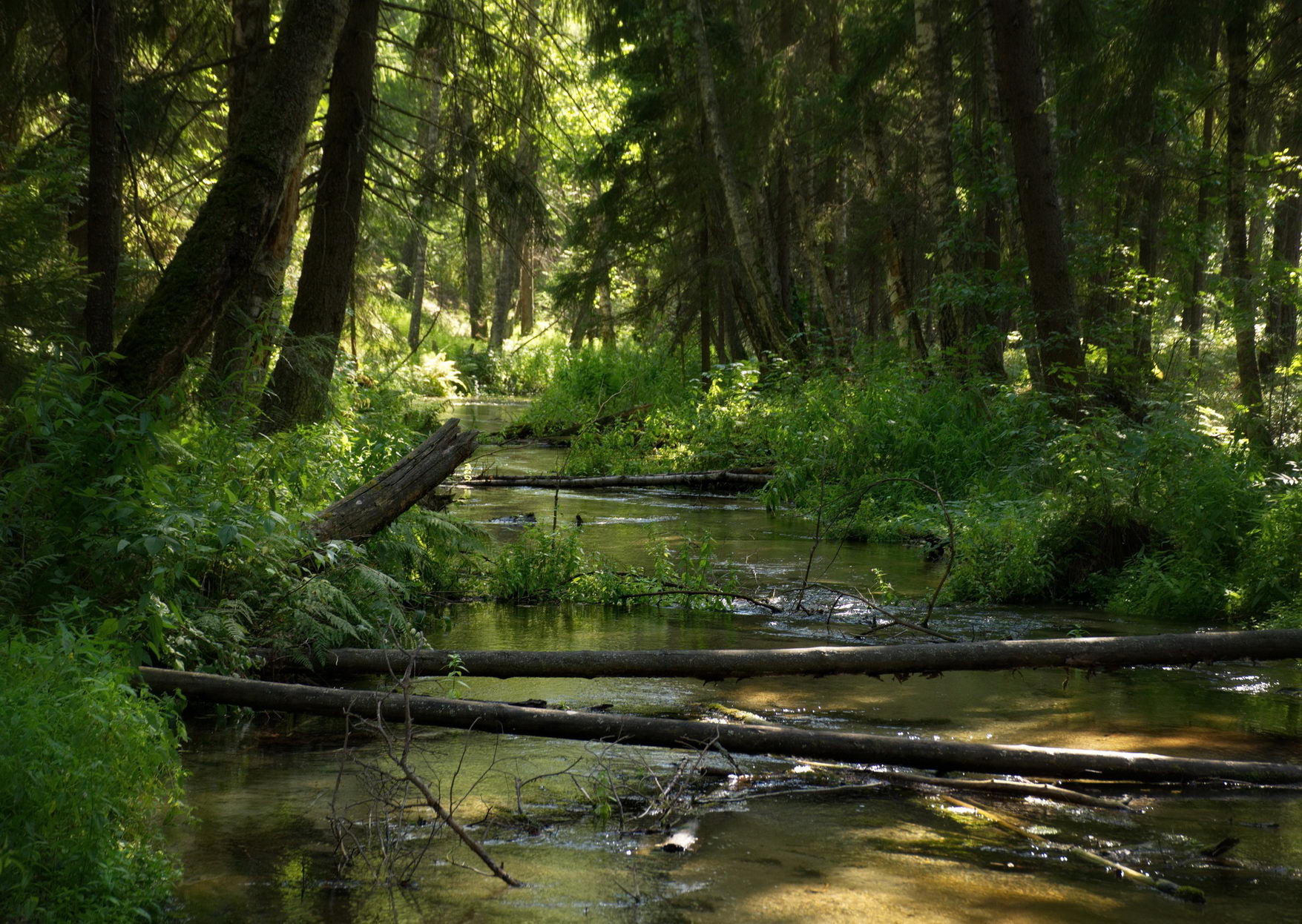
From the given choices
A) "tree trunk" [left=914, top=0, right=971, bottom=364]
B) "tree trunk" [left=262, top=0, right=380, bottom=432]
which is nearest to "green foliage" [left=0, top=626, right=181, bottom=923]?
"tree trunk" [left=262, top=0, right=380, bottom=432]

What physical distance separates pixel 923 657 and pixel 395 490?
11.5 ft

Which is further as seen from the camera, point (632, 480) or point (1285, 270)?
point (632, 480)

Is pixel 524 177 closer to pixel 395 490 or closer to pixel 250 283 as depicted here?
pixel 250 283

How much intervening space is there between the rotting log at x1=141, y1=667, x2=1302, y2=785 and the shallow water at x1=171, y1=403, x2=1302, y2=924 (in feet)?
0.43

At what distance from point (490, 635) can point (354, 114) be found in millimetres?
5292

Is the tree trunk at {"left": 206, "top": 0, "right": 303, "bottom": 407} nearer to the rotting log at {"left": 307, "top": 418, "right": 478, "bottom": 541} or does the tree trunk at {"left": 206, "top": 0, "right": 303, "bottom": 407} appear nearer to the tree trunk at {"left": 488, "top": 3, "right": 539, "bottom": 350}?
the rotting log at {"left": 307, "top": 418, "right": 478, "bottom": 541}

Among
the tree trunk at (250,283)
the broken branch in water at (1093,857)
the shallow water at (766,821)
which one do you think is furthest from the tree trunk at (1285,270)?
the tree trunk at (250,283)

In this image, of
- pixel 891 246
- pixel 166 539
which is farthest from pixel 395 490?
pixel 891 246

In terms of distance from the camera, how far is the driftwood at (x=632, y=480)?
1380 centimetres

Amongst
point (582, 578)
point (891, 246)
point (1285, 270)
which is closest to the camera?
point (582, 578)

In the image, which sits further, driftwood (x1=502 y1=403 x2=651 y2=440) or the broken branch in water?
driftwood (x1=502 y1=403 x2=651 y2=440)

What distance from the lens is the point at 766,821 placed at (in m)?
3.88

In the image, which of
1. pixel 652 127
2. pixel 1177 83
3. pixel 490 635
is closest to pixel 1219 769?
pixel 490 635

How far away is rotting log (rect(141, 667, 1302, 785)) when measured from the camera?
4.02m
